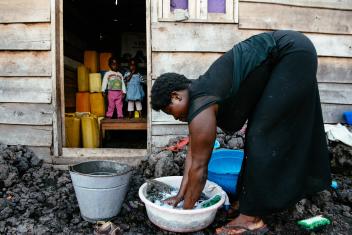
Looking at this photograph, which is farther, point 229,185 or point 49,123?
point 49,123

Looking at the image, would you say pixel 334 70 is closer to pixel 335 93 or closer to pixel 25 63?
pixel 335 93

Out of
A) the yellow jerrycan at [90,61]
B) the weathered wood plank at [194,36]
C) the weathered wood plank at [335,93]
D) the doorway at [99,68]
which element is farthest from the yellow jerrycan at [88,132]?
the weathered wood plank at [335,93]

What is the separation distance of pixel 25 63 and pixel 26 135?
87cm

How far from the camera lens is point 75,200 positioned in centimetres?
295

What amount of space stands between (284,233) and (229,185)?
61 cm

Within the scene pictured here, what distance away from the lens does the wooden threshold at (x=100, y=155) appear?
3830 mm

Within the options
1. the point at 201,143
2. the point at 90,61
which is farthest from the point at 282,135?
the point at 90,61

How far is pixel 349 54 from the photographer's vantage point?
3969mm

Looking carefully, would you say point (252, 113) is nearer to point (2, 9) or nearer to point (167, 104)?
point (167, 104)

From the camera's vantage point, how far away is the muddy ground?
2527 mm

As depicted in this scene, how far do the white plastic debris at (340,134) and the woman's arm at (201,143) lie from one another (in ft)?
7.32

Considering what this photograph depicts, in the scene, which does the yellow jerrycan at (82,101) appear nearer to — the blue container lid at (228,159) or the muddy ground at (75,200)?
the muddy ground at (75,200)

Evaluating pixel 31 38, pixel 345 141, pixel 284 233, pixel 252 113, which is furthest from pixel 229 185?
pixel 31 38

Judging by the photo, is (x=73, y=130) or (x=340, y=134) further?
(x=73, y=130)
